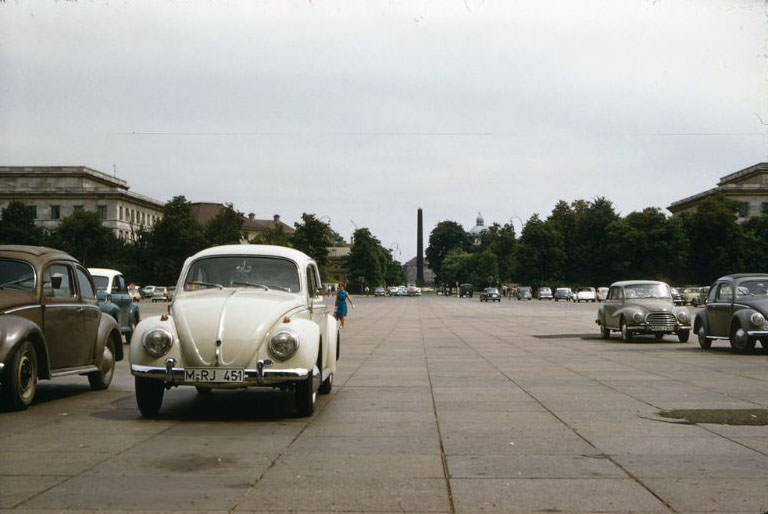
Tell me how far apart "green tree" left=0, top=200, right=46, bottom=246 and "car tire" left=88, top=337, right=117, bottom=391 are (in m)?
88.4

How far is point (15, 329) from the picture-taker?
961 centimetres

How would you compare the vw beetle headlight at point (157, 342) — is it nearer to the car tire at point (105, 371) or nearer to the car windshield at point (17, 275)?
the car windshield at point (17, 275)

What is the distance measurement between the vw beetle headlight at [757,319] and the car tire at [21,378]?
14636 mm

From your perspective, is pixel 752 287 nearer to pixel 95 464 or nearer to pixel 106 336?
pixel 106 336

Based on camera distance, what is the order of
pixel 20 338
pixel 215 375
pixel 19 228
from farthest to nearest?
pixel 19 228
pixel 20 338
pixel 215 375

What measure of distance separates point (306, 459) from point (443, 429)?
6.68 feet

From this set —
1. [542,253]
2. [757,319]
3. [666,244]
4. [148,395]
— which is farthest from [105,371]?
[542,253]

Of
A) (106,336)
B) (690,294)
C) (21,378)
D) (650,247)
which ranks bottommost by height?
(21,378)

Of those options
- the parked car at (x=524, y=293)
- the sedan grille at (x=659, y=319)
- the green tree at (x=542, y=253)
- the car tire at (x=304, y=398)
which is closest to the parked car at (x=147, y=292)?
the parked car at (x=524, y=293)

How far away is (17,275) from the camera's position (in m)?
10.6

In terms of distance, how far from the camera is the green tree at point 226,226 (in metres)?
93.1

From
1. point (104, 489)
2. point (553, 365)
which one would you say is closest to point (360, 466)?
point (104, 489)

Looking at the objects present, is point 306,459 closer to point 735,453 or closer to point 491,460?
point 491,460

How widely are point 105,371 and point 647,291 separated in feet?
55.5
